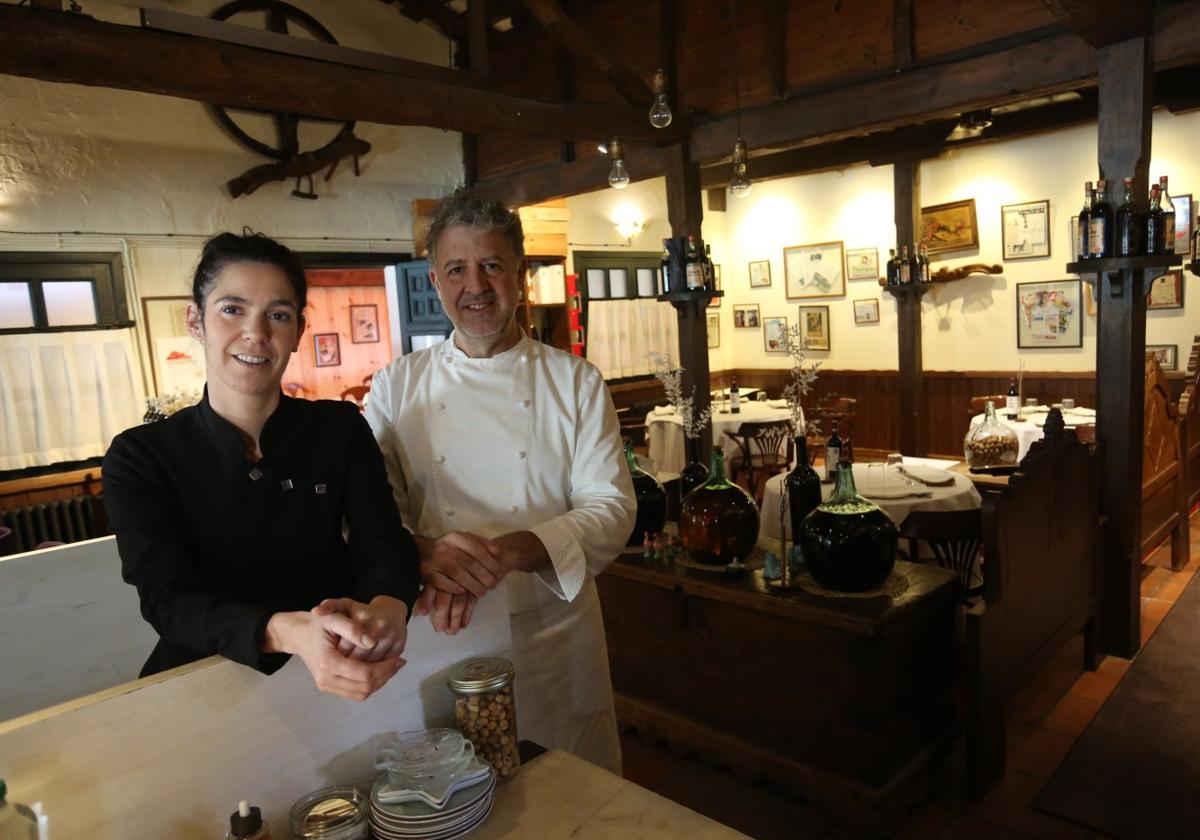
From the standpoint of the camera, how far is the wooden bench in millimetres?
2709

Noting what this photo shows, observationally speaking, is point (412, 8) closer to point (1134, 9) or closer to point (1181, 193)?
point (1134, 9)

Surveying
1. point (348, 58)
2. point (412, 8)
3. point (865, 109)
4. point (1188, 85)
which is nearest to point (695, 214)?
point (865, 109)

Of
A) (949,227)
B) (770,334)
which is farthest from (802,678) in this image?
(770,334)

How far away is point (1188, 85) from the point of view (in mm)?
6023

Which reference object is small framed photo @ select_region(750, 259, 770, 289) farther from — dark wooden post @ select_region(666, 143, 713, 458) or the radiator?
the radiator

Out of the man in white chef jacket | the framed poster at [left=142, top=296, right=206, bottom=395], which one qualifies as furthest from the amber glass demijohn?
the framed poster at [left=142, top=296, right=206, bottom=395]

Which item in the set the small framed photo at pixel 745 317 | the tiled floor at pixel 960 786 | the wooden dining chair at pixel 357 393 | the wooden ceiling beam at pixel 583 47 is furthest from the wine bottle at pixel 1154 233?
the small framed photo at pixel 745 317

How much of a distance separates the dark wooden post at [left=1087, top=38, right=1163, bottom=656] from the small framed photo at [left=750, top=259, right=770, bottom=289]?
6.02 metres

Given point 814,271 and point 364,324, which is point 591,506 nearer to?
point 364,324

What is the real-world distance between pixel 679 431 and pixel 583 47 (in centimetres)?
291

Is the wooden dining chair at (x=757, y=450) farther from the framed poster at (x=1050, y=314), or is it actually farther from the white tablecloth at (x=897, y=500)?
the framed poster at (x=1050, y=314)

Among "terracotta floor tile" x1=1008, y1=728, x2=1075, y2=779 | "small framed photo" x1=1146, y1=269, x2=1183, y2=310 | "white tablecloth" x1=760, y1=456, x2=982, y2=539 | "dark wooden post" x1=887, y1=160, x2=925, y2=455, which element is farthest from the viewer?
"dark wooden post" x1=887, y1=160, x2=925, y2=455

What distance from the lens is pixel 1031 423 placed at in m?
5.71

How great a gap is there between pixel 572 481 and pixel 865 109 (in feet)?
12.5
